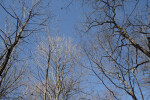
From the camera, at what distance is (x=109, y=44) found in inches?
127

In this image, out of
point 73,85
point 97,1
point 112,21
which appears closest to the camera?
point 97,1

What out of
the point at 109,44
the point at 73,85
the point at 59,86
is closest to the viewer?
the point at 109,44

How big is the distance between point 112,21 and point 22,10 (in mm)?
2021

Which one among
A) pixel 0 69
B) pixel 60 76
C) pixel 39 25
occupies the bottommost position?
pixel 0 69

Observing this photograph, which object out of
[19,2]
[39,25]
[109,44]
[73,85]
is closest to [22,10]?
[19,2]

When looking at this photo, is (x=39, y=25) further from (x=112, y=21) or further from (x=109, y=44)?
(x=109, y=44)

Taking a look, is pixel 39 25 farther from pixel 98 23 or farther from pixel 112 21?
pixel 112 21

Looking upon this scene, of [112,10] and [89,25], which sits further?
[89,25]

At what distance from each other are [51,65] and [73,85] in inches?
72.0

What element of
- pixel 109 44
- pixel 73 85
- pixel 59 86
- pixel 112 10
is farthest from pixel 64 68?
pixel 112 10

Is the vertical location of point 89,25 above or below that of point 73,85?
above

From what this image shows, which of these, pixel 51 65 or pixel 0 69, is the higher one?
pixel 51 65

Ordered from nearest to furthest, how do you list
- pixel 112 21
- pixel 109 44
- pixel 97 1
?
1. pixel 97 1
2. pixel 112 21
3. pixel 109 44

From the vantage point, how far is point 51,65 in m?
5.49
